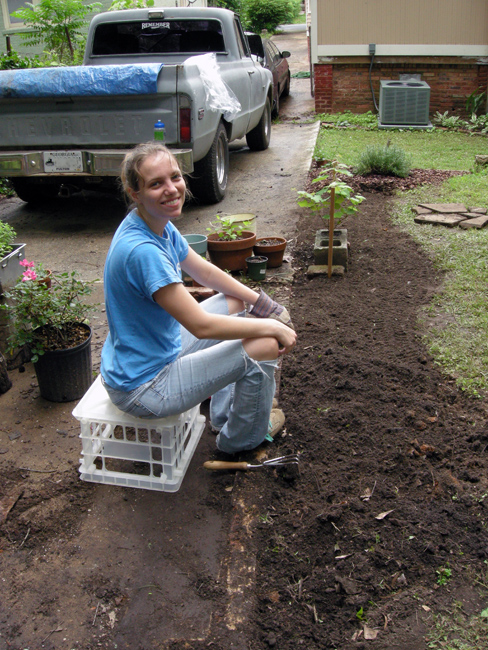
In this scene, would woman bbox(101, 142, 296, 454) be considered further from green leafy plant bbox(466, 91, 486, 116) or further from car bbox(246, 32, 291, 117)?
green leafy plant bbox(466, 91, 486, 116)

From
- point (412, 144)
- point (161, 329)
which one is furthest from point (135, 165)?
point (412, 144)

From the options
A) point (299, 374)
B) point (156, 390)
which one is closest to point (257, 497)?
point (156, 390)

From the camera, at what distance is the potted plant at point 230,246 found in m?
4.95

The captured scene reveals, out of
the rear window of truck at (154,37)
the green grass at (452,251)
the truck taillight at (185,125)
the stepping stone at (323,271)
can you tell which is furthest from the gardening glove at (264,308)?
the rear window of truck at (154,37)

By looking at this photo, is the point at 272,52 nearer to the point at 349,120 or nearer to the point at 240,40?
the point at 349,120

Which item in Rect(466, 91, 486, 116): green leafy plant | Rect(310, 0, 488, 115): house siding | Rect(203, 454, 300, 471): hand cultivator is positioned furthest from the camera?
Rect(466, 91, 486, 116): green leafy plant

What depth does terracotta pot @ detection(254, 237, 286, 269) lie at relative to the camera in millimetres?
5164

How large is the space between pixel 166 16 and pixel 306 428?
19.7 feet

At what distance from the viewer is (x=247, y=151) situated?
33.5 feet

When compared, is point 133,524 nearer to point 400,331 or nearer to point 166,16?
point 400,331

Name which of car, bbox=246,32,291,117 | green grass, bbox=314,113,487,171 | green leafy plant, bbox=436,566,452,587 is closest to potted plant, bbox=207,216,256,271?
green leafy plant, bbox=436,566,452,587

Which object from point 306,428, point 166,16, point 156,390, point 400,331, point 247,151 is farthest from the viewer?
point 247,151

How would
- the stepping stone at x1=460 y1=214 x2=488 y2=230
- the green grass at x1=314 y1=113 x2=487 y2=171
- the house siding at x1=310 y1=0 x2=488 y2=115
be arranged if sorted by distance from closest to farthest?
the stepping stone at x1=460 y1=214 x2=488 y2=230, the green grass at x1=314 y1=113 x2=487 y2=171, the house siding at x1=310 y1=0 x2=488 y2=115

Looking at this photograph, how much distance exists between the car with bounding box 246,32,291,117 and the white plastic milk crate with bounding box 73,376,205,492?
8.22m
